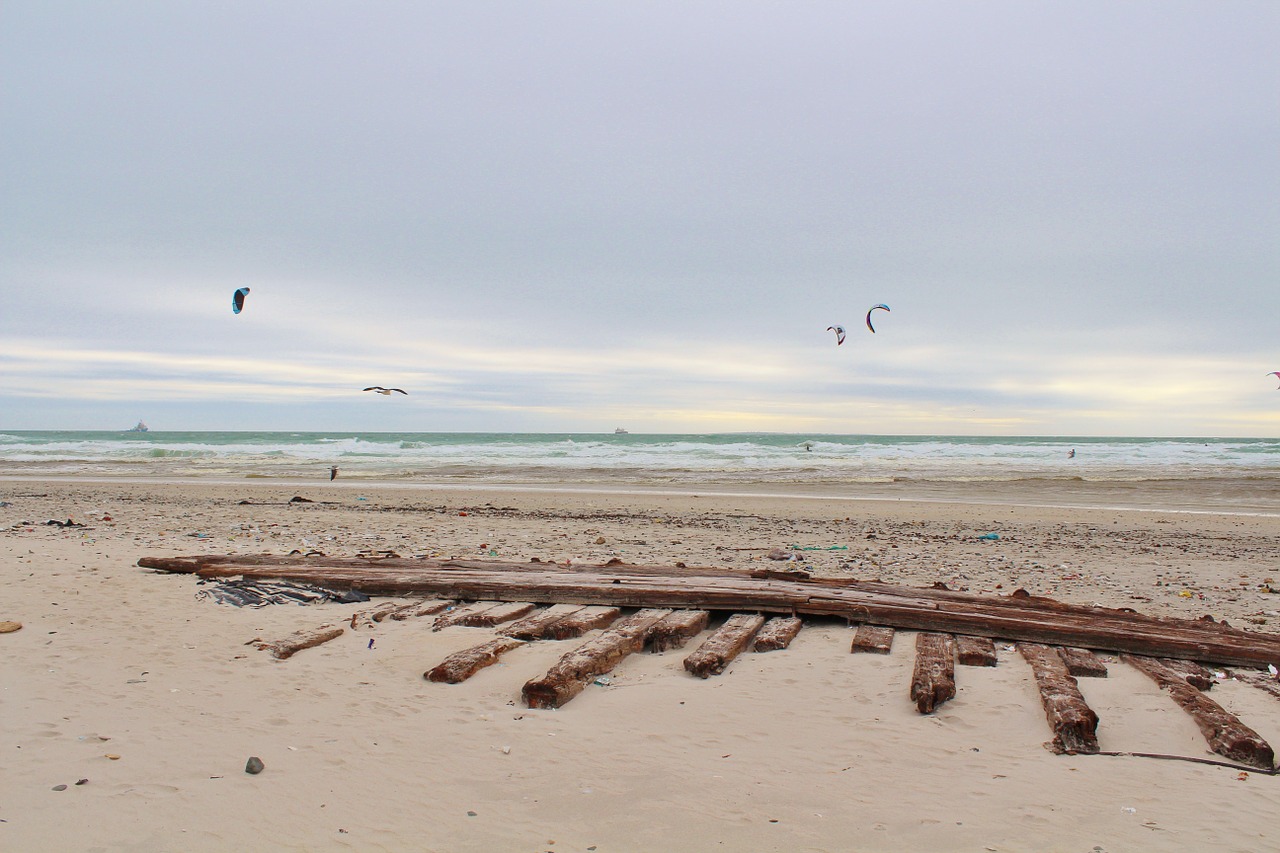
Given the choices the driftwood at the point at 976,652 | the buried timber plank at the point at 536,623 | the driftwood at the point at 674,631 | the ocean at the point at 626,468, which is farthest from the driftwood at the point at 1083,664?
the ocean at the point at 626,468

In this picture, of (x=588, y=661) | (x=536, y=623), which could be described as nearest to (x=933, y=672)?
(x=588, y=661)

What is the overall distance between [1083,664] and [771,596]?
6.18 ft

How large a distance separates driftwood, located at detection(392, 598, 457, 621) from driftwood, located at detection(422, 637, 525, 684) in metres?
1.02

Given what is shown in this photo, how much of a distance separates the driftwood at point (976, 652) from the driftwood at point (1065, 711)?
24cm

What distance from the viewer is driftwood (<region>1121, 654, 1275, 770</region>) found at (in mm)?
3160

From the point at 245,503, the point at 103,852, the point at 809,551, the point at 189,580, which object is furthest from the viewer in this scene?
the point at 245,503

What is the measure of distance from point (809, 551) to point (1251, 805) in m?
6.74

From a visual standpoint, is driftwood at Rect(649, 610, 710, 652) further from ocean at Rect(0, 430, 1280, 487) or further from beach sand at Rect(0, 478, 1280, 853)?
ocean at Rect(0, 430, 1280, 487)

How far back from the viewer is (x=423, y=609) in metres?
5.61

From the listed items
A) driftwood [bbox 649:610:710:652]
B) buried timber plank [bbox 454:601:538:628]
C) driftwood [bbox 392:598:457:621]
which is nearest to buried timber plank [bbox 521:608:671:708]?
driftwood [bbox 649:610:710:652]

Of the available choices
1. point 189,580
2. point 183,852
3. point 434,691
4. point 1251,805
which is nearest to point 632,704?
point 434,691

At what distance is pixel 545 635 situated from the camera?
195 inches

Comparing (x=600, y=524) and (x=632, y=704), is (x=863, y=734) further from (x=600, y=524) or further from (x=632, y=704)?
(x=600, y=524)

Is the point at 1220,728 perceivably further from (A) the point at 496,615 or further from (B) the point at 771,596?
(A) the point at 496,615
